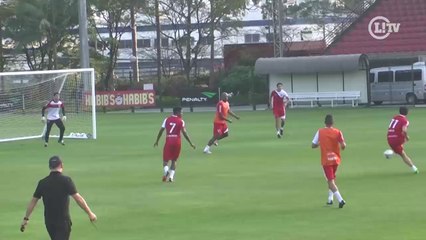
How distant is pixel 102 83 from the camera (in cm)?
7975

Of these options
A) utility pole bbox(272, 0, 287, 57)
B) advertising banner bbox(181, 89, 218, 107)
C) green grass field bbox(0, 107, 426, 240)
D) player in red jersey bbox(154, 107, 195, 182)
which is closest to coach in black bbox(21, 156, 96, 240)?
green grass field bbox(0, 107, 426, 240)

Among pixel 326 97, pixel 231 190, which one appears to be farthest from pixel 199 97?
pixel 231 190

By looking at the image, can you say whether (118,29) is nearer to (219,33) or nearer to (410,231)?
(219,33)

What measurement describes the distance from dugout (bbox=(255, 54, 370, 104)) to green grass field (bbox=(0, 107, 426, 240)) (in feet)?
73.1

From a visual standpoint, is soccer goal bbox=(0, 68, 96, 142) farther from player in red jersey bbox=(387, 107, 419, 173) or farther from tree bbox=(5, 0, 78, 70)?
tree bbox=(5, 0, 78, 70)

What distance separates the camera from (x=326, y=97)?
185 ft

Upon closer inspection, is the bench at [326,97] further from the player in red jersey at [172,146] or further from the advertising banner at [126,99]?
the player in red jersey at [172,146]

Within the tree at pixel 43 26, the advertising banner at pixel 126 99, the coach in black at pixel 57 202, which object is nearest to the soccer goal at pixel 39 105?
the advertising banner at pixel 126 99

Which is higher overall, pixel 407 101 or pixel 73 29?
pixel 73 29

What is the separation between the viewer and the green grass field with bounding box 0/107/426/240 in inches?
549

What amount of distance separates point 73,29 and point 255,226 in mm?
65780

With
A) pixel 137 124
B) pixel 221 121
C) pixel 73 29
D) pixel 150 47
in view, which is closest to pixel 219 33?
pixel 150 47

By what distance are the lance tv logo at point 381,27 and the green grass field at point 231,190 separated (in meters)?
29.4

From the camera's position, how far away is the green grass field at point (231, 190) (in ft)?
45.8
